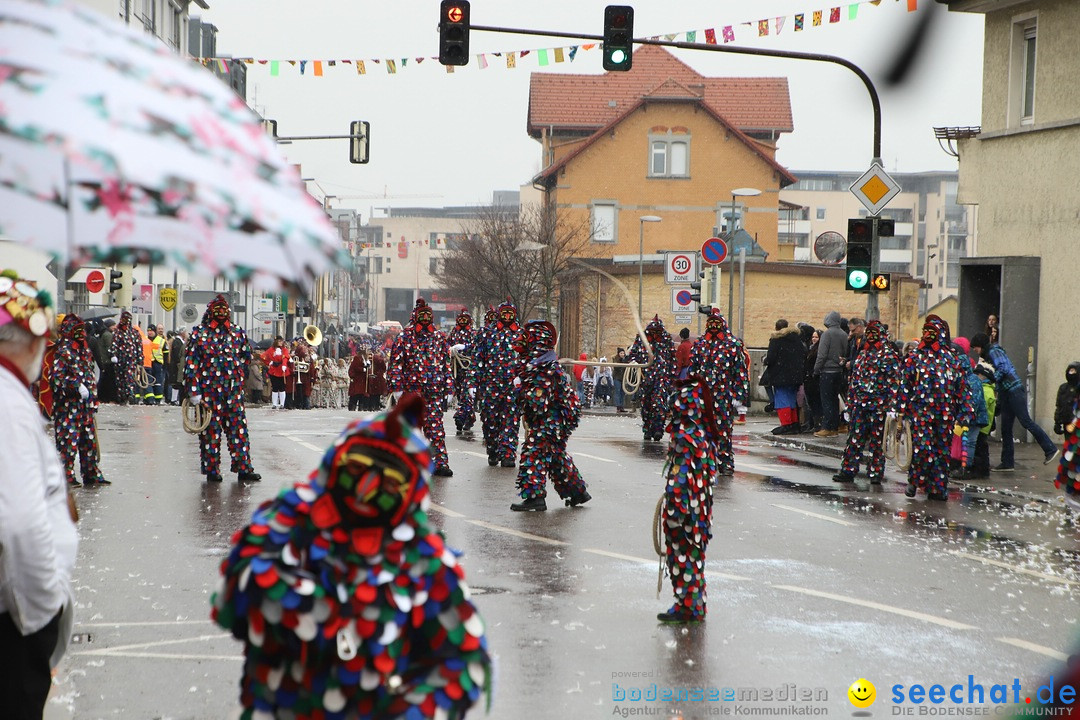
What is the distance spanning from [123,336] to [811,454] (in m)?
17.6

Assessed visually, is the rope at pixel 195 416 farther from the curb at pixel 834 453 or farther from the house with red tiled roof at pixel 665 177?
the house with red tiled roof at pixel 665 177

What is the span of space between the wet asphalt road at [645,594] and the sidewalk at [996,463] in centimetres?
94

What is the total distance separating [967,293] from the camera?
78.7 ft

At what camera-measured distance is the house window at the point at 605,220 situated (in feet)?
→ 204

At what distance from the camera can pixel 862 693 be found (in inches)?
258

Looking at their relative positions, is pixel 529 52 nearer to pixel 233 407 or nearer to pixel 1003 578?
pixel 233 407

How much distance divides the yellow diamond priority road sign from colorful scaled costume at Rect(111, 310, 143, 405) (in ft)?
59.8

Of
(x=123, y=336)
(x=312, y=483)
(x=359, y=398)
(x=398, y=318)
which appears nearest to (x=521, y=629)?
(x=312, y=483)

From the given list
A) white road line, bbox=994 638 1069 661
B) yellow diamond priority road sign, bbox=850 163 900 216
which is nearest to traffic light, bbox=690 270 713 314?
yellow diamond priority road sign, bbox=850 163 900 216

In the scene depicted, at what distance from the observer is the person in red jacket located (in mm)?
35094

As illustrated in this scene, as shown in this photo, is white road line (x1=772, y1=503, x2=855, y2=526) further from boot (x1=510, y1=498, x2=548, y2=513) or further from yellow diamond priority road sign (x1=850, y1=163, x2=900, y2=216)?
yellow diamond priority road sign (x1=850, y1=163, x2=900, y2=216)

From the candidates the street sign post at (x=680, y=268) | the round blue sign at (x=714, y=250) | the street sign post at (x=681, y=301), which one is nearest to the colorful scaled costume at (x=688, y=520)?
the round blue sign at (x=714, y=250)

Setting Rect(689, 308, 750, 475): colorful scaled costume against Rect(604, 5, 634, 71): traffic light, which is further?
Rect(604, 5, 634, 71): traffic light

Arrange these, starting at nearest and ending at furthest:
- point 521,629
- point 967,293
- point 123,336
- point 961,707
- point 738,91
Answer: point 961,707 → point 521,629 → point 967,293 → point 123,336 → point 738,91
